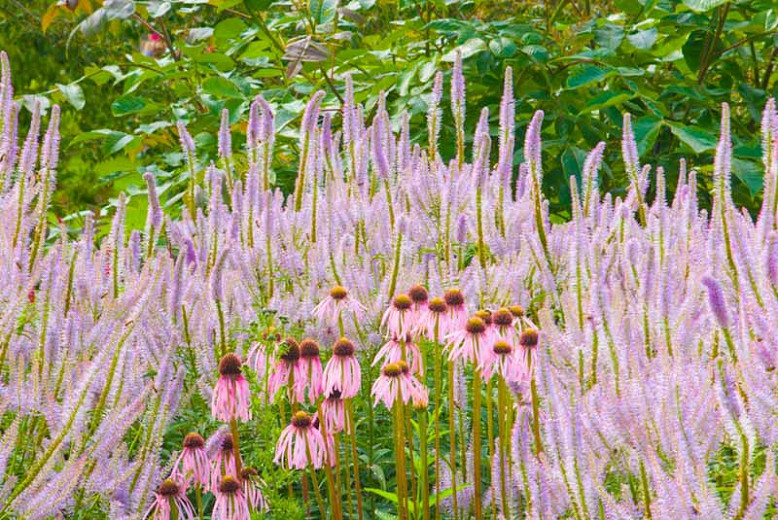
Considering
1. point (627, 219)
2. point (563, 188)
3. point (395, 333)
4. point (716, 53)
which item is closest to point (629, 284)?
point (627, 219)

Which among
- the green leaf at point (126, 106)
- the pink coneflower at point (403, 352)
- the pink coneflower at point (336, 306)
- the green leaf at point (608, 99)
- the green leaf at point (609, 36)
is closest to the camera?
the pink coneflower at point (403, 352)

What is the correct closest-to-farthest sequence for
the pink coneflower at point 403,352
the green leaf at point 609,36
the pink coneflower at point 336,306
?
the pink coneflower at point 403,352
the pink coneflower at point 336,306
the green leaf at point 609,36

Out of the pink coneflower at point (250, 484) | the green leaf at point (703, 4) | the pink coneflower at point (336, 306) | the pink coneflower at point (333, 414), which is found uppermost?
the green leaf at point (703, 4)

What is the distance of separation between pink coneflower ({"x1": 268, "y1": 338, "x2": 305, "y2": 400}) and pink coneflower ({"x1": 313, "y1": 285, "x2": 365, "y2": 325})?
0.25m

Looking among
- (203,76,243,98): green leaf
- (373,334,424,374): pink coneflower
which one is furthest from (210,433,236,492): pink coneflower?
(203,76,243,98): green leaf

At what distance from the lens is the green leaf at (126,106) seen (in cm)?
453

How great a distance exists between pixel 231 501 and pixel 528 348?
2.07ft

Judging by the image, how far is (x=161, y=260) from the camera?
2053 millimetres

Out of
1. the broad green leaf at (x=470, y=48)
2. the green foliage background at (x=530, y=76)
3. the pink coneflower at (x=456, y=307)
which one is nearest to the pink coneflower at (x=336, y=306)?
the pink coneflower at (x=456, y=307)

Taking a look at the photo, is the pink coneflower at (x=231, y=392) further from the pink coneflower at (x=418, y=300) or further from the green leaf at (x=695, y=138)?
the green leaf at (x=695, y=138)

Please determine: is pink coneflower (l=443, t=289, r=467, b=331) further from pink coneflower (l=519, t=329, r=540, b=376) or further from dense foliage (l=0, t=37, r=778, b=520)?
pink coneflower (l=519, t=329, r=540, b=376)

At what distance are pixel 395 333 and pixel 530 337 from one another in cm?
29

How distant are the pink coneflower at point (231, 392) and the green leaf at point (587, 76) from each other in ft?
7.25

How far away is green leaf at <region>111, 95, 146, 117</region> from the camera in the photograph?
4.53 meters
